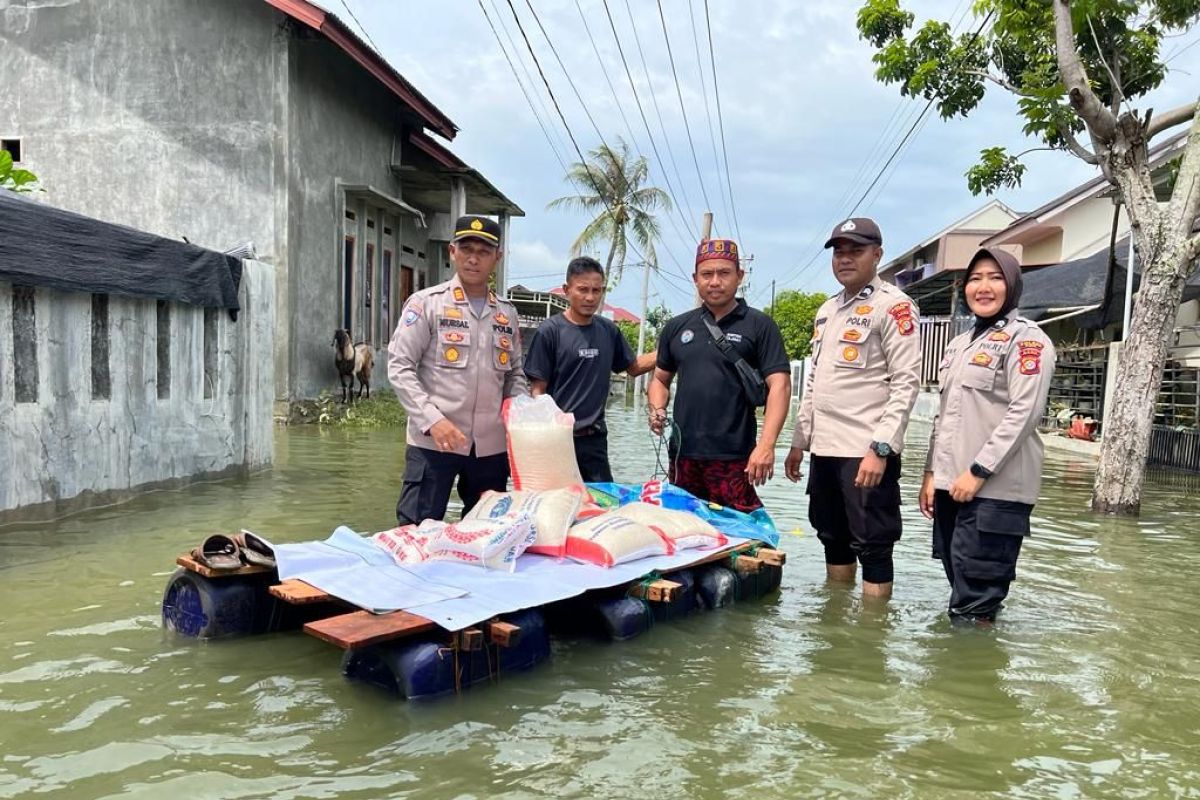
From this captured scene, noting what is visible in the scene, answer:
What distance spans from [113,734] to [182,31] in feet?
43.2

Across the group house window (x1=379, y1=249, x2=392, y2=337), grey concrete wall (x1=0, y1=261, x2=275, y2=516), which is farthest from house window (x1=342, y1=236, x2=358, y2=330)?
grey concrete wall (x1=0, y1=261, x2=275, y2=516)

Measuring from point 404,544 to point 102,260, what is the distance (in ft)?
12.3

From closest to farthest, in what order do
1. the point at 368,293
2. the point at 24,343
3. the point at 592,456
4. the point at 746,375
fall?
1. the point at 746,375
2. the point at 592,456
3. the point at 24,343
4. the point at 368,293

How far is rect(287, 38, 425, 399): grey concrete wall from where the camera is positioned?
526 inches


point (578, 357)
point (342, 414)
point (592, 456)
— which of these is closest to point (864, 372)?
point (578, 357)

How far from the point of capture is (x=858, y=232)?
4254 millimetres

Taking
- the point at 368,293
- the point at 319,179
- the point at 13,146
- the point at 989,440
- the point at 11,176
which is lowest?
the point at 989,440

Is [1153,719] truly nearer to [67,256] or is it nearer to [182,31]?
[67,256]

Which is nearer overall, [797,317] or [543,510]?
[543,510]

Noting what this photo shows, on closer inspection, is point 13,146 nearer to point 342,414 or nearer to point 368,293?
point 368,293

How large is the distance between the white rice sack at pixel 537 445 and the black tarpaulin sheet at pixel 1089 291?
10.9m

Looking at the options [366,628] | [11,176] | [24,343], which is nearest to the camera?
[366,628]

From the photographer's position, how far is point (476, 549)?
3738 mm

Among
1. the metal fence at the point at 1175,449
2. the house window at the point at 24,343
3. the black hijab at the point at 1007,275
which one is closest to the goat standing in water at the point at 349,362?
the house window at the point at 24,343
